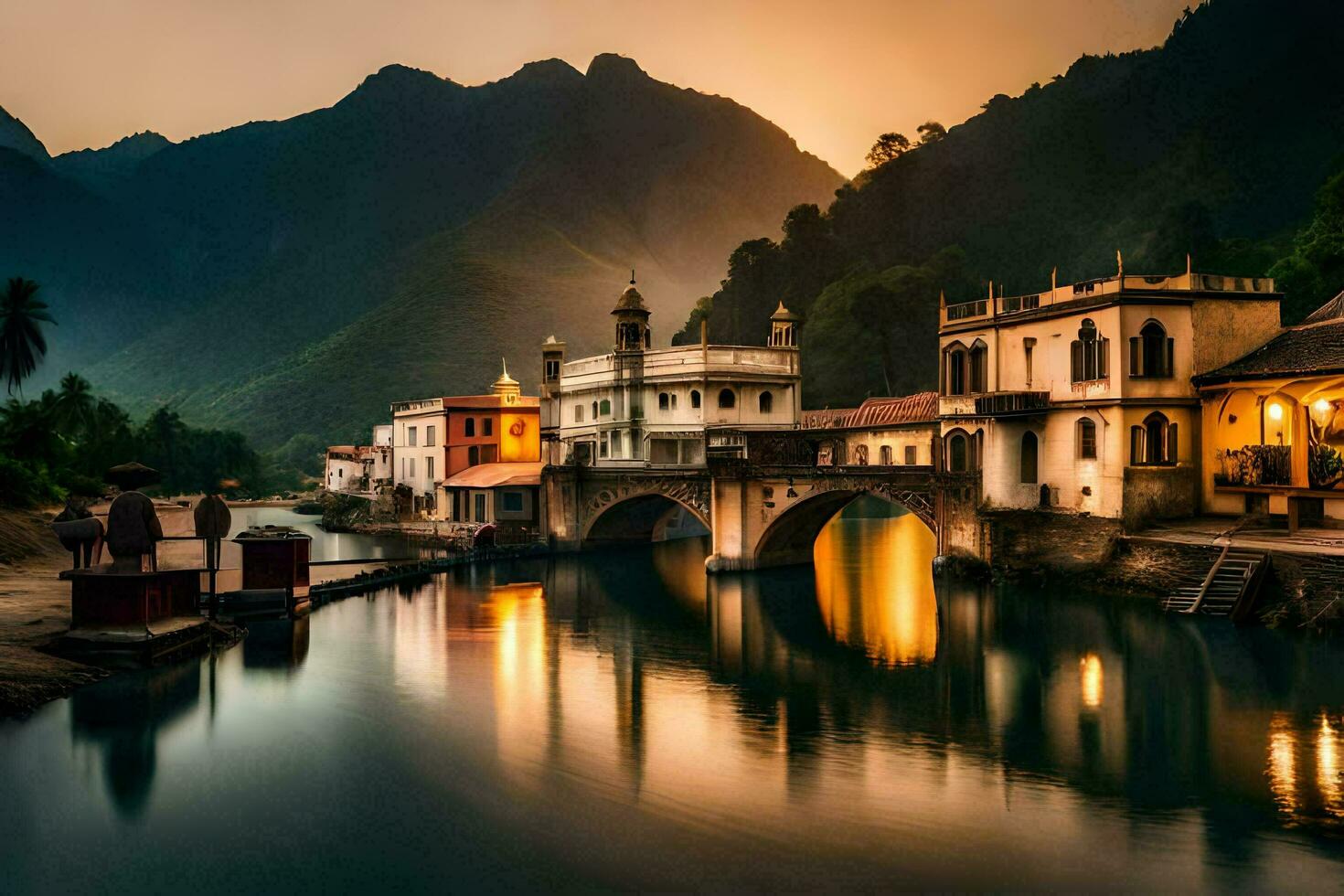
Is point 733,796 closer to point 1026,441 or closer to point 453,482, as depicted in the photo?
point 1026,441

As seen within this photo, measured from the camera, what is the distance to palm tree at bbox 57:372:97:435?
9206cm

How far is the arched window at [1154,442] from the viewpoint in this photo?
4731cm

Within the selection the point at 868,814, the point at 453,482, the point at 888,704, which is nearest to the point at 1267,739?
the point at 888,704

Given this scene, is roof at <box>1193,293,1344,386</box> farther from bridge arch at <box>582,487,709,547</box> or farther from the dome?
the dome

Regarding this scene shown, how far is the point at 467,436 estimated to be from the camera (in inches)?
3413

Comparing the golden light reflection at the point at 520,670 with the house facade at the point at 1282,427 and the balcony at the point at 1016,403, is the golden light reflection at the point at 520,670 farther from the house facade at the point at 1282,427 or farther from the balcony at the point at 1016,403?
the house facade at the point at 1282,427

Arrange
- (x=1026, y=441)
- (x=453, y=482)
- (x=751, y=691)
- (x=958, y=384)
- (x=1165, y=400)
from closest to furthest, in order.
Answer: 1. (x=751, y=691)
2. (x=1165, y=400)
3. (x=1026, y=441)
4. (x=958, y=384)
5. (x=453, y=482)

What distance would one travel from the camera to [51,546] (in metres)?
52.9

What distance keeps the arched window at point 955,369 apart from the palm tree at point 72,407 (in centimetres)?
7159

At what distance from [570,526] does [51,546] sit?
2915cm

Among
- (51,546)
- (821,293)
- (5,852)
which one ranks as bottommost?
(5,852)

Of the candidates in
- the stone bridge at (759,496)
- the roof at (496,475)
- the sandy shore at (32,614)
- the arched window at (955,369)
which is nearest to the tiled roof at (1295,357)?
the arched window at (955,369)

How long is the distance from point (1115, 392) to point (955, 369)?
9.98 metres

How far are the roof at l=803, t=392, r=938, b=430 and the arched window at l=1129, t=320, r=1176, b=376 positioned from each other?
39.4ft
